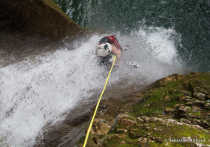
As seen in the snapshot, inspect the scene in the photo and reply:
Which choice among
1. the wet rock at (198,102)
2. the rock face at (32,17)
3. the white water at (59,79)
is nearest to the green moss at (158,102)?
the wet rock at (198,102)

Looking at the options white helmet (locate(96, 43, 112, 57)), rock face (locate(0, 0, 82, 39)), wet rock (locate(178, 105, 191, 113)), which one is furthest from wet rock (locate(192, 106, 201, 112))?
rock face (locate(0, 0, 82, 39))

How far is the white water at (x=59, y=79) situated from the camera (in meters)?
6.57

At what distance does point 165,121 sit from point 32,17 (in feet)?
29.8

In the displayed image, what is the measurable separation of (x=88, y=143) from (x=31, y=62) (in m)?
6.57

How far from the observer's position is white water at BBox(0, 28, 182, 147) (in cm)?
657

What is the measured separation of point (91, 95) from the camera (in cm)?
840

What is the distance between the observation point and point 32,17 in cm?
994

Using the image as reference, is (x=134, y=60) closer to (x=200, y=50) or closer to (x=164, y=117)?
(x=200, y=50)

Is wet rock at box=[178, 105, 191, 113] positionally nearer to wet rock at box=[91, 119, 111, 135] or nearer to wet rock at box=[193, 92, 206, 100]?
wet rock at box=[193, 92, 206, 100]

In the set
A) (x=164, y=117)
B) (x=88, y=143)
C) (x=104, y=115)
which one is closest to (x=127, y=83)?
(x=104, y=115)

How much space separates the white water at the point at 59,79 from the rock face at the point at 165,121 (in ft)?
8.44

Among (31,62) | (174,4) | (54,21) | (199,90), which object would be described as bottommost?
(199,90)

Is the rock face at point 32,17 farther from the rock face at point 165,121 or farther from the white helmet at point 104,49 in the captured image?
the rock face at point 165,121

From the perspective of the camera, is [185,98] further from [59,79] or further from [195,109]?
[59,79]
